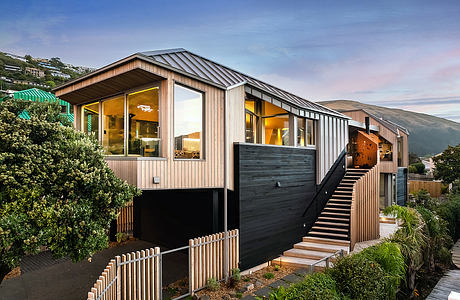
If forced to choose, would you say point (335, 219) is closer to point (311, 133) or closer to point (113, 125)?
point (311, 133)

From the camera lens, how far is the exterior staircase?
30.4 ft

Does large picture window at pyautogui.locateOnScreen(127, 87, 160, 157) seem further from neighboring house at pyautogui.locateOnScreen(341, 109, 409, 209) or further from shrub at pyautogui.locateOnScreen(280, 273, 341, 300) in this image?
neighboring house at pyautogui.locateOnScreen(341, 109, 409, 209)

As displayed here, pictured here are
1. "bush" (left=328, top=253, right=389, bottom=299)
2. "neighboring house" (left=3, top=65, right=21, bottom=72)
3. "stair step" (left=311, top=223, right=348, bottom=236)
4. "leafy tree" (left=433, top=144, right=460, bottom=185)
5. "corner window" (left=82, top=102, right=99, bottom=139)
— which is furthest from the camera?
"neighboring house" (left=3, top=65, right=21, bottom=72)

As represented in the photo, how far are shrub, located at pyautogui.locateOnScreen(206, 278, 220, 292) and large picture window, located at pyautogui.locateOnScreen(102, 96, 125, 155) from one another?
4.05 meters

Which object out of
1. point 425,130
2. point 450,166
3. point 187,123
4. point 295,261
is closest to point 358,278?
point 295,261

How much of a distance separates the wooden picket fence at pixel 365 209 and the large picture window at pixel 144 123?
25.0 feet

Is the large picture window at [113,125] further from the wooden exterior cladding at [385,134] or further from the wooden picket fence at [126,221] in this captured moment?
the wooden exterior cladding at [385,134]

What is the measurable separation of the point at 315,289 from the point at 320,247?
5340 mm

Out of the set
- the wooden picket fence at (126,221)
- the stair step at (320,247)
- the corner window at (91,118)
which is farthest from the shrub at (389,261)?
the wooden picket fence at (126,221)

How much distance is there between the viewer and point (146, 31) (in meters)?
26.6

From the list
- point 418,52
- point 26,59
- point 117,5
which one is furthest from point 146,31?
point 26,59

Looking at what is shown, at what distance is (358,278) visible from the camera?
564 centimetres

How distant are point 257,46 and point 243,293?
90.0 ft

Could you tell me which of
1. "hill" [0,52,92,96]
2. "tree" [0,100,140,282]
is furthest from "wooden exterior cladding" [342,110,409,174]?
"hill" [0,52,92,96]
